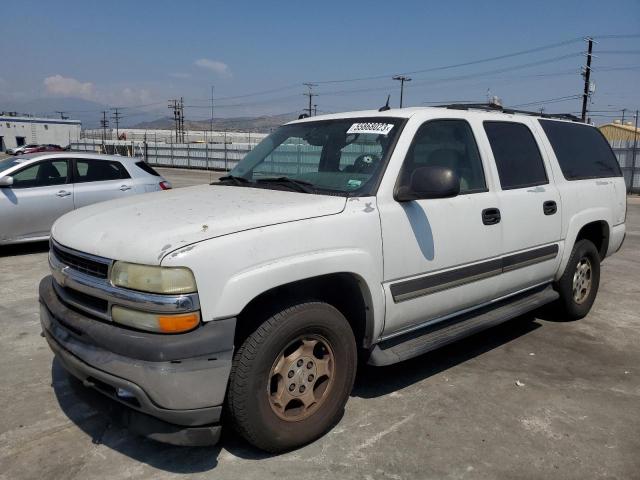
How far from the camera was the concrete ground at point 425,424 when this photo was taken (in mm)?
2867

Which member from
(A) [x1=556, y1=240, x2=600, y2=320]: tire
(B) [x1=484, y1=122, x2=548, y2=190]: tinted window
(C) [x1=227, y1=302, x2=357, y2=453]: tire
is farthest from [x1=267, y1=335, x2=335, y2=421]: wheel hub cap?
(A) [x1=556, y1=240, x2=600, y2=320]: tire

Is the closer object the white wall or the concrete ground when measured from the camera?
the concrete ground

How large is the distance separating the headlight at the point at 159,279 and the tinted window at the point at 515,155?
8.59ft

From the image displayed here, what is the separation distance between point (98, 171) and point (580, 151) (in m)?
7.16

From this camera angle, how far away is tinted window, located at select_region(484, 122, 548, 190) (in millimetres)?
4176

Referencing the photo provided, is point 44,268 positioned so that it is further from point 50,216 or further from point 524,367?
point 524,367

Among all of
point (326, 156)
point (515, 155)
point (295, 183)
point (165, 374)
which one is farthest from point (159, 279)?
point (515, 155)

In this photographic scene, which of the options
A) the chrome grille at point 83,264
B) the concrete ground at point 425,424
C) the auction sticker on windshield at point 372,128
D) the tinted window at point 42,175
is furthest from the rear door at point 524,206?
the tinted window at point 42,175

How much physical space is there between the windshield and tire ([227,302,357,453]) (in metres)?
0.87

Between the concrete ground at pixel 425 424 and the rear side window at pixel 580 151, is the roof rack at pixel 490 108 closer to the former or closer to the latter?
the rear side window at pixel 580 151

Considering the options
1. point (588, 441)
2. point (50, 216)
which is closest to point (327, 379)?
point (588, 441)

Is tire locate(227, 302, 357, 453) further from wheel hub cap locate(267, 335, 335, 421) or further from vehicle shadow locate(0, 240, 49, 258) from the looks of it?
vehicle shadow locate(0, 240, 49, 258)

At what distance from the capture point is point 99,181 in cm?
891

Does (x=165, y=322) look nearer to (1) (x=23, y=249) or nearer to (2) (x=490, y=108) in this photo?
(2) (x=490, y=108)
